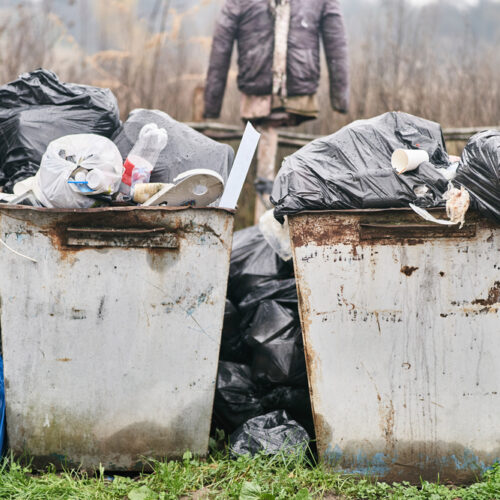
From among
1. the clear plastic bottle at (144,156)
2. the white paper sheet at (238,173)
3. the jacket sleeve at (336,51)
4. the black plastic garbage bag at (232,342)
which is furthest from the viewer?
the jacket sleeve at (336,51)

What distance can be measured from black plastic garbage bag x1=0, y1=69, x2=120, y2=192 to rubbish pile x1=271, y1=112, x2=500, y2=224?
40.5 inches

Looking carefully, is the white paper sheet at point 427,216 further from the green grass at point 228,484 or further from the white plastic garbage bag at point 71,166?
the white plastic garbage bag at point 71,166

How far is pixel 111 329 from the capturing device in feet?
7.18

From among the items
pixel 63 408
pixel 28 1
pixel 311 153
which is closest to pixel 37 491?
pixel 63 408

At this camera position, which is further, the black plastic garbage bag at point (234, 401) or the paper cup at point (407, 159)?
the black plastic garbage bag at point (234, 401)

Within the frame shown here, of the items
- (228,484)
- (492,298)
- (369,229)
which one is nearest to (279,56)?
(369,229)

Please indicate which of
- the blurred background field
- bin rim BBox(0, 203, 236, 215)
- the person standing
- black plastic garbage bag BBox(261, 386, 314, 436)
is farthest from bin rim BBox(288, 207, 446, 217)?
the blurred background field

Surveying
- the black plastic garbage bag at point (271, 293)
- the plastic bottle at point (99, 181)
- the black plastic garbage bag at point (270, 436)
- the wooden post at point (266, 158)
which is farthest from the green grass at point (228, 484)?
the wooden post at point (266, 158)

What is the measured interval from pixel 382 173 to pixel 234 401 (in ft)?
3.92

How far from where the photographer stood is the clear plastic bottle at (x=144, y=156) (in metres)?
2.38

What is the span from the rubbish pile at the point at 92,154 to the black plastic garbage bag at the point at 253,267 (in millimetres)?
560

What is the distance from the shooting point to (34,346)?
2191 mm

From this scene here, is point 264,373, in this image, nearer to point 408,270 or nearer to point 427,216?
point 408,270

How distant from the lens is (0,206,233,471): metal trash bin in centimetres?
215
